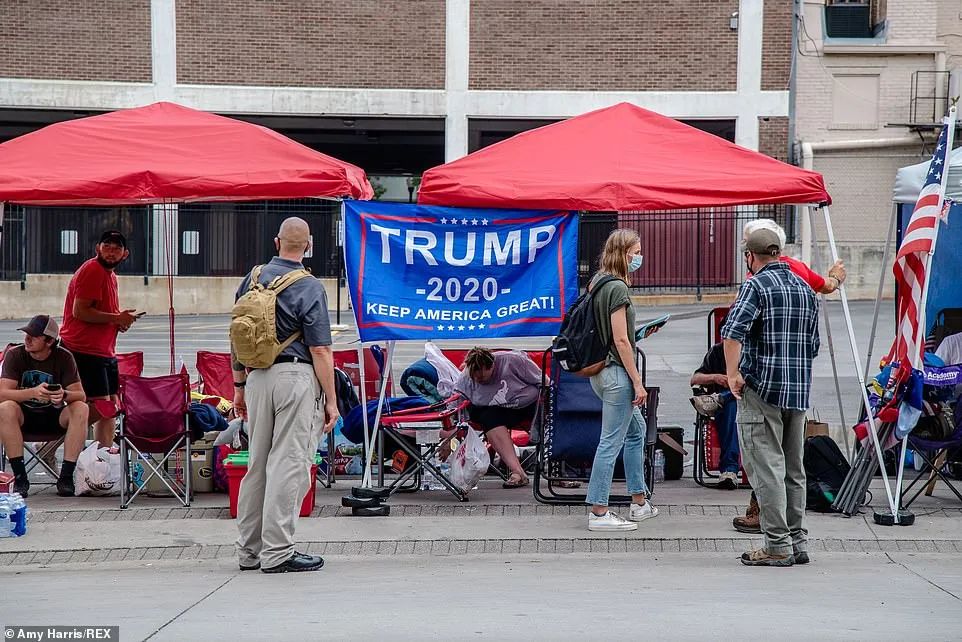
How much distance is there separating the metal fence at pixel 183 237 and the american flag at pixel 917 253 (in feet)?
66.0

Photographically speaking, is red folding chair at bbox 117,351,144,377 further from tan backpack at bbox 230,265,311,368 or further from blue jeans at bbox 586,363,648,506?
blue jeans at bbox 586,363,648,506

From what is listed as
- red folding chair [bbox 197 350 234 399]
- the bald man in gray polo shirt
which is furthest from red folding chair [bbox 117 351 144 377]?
the bald man in gray polo shirt

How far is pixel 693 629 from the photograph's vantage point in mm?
5199

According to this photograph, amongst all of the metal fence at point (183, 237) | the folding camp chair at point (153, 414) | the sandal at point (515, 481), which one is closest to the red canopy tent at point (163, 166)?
the folding camp chair at point (153, 414)

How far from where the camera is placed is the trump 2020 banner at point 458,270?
326 inches

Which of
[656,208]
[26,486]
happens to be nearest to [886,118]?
[656,208]

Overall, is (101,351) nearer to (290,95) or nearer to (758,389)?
(758,389)

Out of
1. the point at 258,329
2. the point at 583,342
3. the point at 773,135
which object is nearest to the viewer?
the point at 258,329

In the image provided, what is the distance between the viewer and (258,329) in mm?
6285

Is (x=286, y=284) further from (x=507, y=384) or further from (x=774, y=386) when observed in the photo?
(x=774, y=386)

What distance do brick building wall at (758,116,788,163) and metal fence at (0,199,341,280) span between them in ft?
33.9

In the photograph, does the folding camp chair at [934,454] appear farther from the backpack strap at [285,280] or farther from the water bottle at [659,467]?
the backpack strap at [285,280]

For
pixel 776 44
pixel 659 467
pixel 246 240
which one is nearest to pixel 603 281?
pixel 659 467

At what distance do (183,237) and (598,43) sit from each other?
10.8 metres
